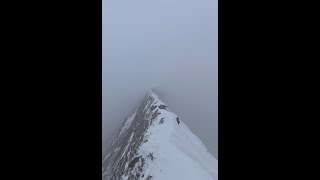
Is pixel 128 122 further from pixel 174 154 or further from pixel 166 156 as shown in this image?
pixel 166 156

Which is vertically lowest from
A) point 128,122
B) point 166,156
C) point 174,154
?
point 166,156

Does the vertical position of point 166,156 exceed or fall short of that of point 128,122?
it falls short

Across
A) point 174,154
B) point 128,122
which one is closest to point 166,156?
point 174,154

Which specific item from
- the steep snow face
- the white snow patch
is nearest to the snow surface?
the steep snow face

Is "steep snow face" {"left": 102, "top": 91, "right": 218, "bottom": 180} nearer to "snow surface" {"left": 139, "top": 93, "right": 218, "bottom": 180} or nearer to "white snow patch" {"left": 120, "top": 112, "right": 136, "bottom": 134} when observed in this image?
"snow surface" {"left": 139, "top": 93, "right": 218, "bottom": 180}

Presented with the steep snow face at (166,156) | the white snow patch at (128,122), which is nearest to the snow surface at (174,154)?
the steep snow face at (166,156)
